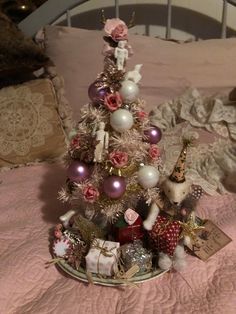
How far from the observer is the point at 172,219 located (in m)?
0.91

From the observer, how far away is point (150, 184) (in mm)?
863

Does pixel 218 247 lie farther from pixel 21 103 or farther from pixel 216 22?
pixel 216 22

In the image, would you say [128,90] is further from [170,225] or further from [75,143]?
[170,225]

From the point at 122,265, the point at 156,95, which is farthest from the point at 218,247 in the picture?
the point at 156,95

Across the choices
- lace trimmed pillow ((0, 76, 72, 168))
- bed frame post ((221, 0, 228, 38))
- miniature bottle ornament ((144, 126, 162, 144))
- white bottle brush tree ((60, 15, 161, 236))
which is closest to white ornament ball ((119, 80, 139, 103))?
white bottle brush tree ((60, 15, 161, 236))

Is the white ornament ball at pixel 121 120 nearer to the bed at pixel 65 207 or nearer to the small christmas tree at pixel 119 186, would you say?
the small christmas tree at pixel 119 186

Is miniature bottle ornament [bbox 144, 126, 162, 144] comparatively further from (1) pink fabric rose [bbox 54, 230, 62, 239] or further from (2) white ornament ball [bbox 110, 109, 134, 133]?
(1) pink fabric rose [bbox 54, 230, 62, 239]

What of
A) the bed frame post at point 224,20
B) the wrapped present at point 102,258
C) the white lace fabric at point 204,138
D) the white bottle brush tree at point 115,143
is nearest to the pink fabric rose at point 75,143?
the white bottle brush tree at point 115,143

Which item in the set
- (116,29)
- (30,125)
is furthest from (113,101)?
(30,125)

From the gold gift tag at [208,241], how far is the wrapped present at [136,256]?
0.11m

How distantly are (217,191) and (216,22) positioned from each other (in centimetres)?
71

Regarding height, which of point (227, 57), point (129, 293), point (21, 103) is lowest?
point (129, 293)

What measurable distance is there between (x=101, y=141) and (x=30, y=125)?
52 cm

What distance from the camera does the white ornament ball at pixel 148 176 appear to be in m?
0.86
